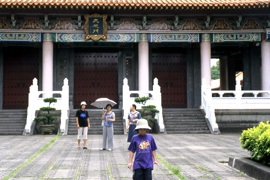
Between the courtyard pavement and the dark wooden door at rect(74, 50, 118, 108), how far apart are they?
984cm

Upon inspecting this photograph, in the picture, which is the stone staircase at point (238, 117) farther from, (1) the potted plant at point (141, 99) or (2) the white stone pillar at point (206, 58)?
(1) the potted plant at point (141, 99)

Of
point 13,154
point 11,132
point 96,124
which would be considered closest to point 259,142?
point 13,154

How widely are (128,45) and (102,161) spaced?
13.7 m

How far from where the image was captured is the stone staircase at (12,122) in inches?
631

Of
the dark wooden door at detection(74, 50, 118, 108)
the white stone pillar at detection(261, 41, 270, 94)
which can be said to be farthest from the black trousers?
the dark wooden door at detection(74, 50, 118, 108)

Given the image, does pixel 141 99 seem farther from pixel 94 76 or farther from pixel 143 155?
pixel 143 155

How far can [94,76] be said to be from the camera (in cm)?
→ 2222

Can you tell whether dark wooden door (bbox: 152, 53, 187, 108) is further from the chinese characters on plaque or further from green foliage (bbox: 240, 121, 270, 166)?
green foliage (bbox: 240, 121, 270, 166)

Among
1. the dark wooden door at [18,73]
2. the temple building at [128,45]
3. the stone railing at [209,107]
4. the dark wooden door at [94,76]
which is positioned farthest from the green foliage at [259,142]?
the dark wooden door at [18,73]

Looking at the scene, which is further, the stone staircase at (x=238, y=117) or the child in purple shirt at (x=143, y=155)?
the stone staircase at (x=238, y=117)

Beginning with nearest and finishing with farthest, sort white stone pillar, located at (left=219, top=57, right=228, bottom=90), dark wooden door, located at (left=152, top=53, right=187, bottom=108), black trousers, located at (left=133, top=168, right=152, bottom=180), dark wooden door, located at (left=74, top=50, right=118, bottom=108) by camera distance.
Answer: black trousers, located at (left=133, top=168, right=152, bottom=180) < dark wooden door, located at (left=74, top=50, right=118, bottom=108) < dark wooden door, located at (left=152, top=53, right=187, bottom=108) < white stone pillar, located at (left=219, top=57, right=228, bottom=90)

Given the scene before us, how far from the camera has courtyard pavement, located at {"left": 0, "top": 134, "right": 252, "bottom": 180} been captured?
7102 millimetres

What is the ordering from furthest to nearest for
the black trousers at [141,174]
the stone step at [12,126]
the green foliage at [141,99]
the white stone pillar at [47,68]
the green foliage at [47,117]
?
the white stone pillar at [47,68]
the green foliage at [141,99]
the stone step at [12,126]
the green foliage at [47,117]
the black trousers at [141,174]

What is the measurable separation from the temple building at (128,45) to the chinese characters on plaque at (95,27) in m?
0.05
